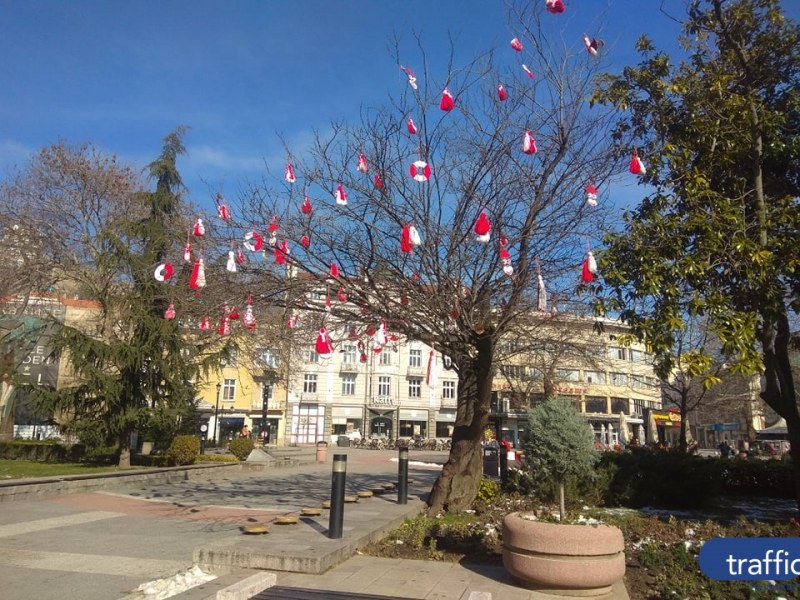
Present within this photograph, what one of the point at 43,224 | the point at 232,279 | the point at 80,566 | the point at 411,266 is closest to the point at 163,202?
the point at 43,224

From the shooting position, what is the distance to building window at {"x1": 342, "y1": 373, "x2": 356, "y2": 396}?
2371 inches

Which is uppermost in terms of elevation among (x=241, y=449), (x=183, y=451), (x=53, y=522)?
(x=183, y=451)

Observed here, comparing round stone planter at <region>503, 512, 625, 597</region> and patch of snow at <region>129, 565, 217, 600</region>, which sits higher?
round stone planter at <region>503, 512, 625, 597</region>

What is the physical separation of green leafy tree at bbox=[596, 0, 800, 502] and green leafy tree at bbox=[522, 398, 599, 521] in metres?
1.77

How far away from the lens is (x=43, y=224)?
75.8 ft

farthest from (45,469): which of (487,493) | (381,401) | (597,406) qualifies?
(597,406)

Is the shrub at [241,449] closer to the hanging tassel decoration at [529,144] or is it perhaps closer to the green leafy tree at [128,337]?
the green leafy tree at [128,337]

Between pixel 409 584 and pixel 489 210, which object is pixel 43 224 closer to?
pixel 489 210

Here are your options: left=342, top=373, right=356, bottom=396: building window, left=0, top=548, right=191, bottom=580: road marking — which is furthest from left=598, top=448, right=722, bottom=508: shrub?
left=342, top=373, right=356, bottom=396: building window

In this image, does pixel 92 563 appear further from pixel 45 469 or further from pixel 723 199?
pixel 45 469

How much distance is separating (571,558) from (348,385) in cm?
5609

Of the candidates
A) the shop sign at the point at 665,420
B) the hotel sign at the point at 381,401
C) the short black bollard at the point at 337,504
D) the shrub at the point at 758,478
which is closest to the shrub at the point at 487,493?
the short black bollard at the point at 337,504

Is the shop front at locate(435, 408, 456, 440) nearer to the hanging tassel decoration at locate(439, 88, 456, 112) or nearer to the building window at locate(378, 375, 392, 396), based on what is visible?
the building window at locate(378, 375, 392, 396)

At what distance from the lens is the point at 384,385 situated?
6084 centimetres
